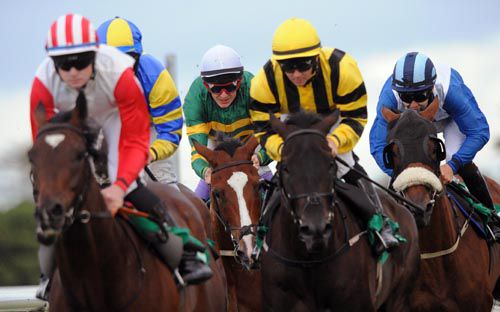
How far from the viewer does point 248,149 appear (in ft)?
36.7

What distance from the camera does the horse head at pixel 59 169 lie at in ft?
21.3

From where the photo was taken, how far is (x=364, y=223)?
30.4 feet

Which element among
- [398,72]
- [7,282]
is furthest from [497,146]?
[398,72]

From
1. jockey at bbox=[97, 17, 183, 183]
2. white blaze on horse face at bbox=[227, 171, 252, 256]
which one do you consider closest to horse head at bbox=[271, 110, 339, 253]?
jockey at bbox=[97, 17, 183, 183]

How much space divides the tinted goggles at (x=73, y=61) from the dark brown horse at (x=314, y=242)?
1.63 metres

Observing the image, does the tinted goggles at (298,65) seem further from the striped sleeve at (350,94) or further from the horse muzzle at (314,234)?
the horse muzzle at (314,234)

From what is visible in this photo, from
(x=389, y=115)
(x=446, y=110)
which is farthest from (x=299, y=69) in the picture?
(x=446, y=110)

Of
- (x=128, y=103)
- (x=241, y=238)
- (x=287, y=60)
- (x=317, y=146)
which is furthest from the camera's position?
(x=241, y=238)

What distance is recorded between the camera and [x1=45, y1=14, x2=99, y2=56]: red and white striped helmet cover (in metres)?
7.19

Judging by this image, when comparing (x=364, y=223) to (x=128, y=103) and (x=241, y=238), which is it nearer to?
(x=241, y=238)

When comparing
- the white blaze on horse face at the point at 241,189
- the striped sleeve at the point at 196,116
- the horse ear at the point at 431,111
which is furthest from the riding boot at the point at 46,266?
the horse ear at the point at 431,111

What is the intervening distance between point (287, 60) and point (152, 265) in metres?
1.91

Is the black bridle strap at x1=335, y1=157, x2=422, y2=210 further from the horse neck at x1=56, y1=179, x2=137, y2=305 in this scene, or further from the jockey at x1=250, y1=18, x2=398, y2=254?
the horse neck at x1=56, y1=179, x2=137, y2=305

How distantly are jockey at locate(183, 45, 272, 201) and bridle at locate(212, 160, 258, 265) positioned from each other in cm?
36
